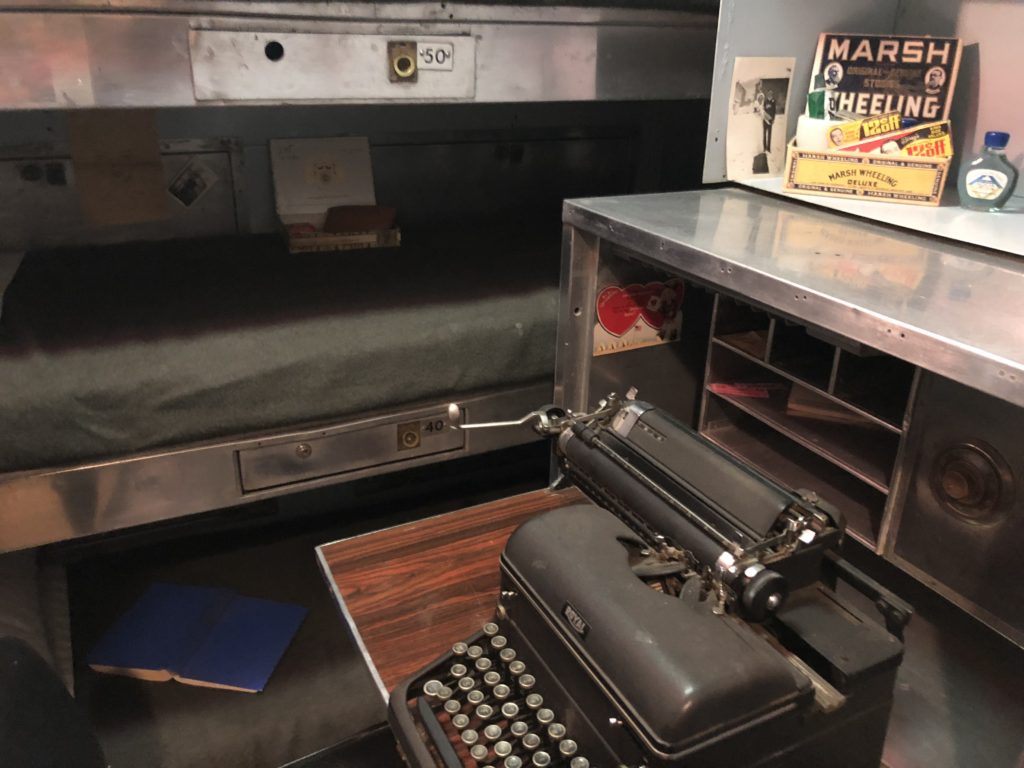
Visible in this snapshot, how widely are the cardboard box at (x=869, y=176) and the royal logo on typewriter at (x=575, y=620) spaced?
27.1 inches

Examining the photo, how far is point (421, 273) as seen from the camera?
4.98ft

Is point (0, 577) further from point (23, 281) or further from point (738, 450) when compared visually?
point (738, 450)

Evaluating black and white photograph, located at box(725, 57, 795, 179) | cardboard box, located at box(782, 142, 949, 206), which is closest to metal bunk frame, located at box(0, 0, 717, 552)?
black and white photograph, located at box(725, 57, 795, 179)

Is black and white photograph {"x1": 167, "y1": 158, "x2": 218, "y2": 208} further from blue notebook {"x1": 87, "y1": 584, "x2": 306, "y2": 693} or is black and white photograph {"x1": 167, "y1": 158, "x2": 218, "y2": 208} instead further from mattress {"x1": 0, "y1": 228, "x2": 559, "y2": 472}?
blue notebook {"x1": 87, "y1": 584, "x2": 306, "y2": 693}

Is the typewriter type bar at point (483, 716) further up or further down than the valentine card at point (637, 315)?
further down

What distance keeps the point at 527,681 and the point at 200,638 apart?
1.04 meters

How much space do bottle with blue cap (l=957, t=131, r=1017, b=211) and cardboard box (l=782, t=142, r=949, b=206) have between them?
0.10 feet

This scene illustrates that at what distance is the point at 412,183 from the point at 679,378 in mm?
853

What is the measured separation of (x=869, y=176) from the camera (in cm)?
106

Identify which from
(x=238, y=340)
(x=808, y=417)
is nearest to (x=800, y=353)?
(x=808, y=417)

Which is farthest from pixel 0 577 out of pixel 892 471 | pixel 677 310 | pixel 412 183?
pixel 892 471

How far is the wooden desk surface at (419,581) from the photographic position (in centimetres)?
87

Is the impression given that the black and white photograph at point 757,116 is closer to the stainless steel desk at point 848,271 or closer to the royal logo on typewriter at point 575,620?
the stainless steel desk at point 848,271

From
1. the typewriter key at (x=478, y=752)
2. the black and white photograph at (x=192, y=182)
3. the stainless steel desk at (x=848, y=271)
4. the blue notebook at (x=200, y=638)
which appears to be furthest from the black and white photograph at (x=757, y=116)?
the blue notebook at (x=200, y=638)
